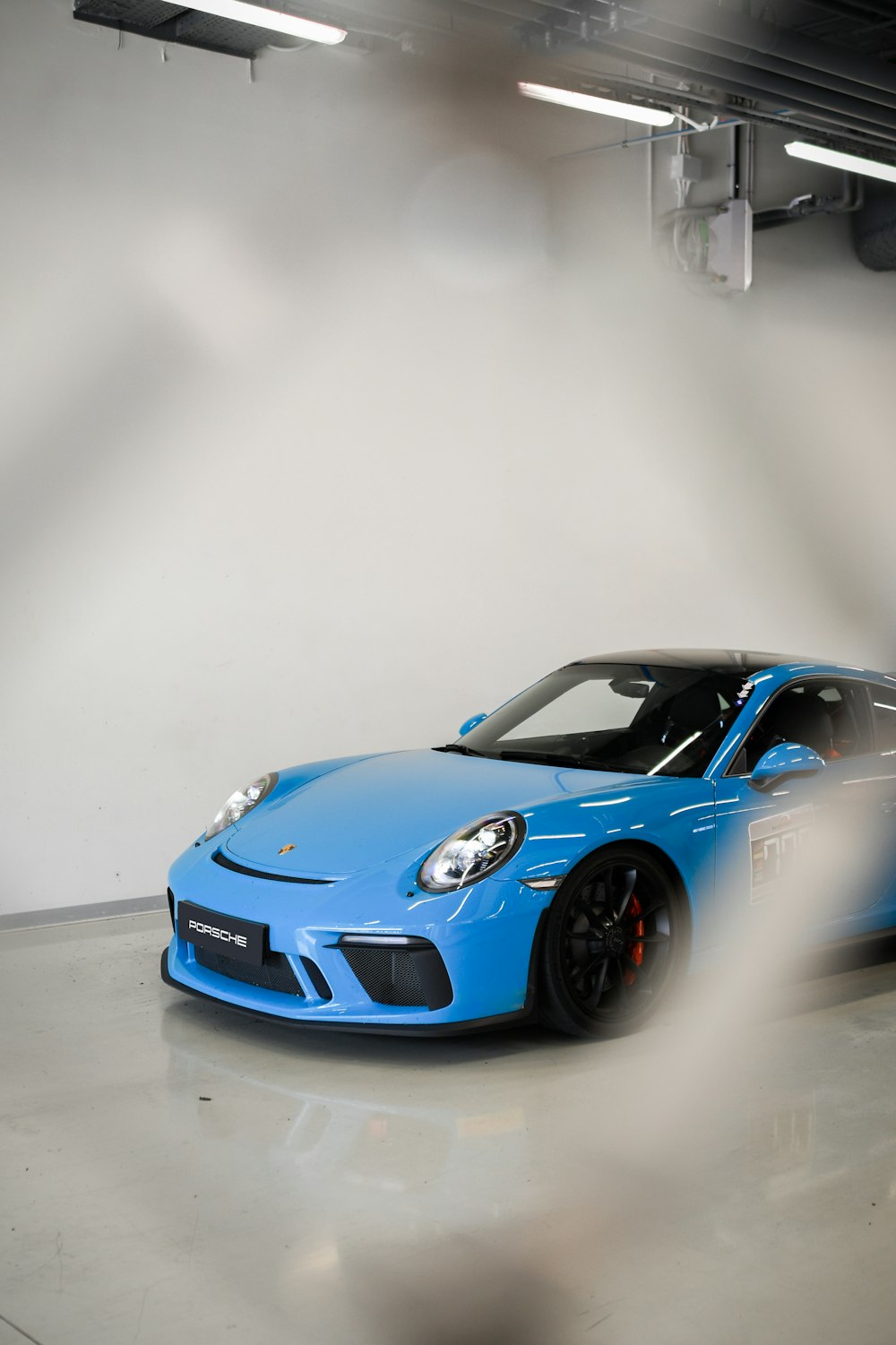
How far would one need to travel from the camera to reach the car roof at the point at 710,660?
4500mm

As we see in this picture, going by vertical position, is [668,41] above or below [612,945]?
above

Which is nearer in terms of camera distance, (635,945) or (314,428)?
(635,945)

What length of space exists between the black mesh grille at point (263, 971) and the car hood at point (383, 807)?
0.82 ft

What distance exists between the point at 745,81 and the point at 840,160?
152 centimetres

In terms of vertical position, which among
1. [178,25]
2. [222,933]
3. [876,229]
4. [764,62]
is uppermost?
[178,25]

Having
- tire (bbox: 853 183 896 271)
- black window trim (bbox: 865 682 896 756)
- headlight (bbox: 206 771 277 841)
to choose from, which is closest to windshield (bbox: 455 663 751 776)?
black window trim (bbox: 865 682 896 756)

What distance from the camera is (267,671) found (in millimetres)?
6000

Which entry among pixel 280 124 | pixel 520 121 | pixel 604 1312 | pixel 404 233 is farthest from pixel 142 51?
pixel 604 1312

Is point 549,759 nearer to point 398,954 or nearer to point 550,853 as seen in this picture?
point 550,853

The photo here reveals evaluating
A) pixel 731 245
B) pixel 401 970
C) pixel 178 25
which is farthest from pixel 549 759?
pixel 731 245

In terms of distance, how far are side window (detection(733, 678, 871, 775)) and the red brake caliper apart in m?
0.73

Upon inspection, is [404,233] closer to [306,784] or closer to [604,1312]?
[306,784]

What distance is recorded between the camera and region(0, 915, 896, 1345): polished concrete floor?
2.34 metres

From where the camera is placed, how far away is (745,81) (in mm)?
5344
